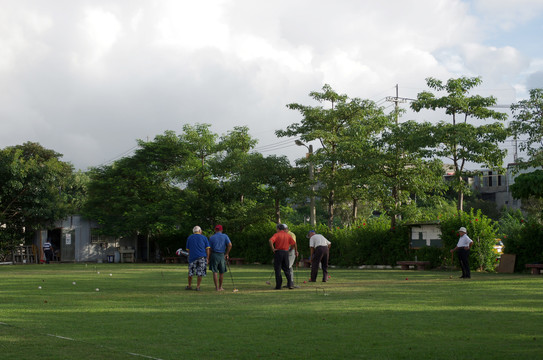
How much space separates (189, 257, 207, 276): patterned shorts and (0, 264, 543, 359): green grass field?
968mm

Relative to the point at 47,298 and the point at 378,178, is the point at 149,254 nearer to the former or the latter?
the point at 378,178

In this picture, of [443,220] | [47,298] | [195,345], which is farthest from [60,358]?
[443,220]

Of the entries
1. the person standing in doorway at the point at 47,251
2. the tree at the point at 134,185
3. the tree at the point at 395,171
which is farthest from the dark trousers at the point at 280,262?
the person standing in doorway at the point at 47,251

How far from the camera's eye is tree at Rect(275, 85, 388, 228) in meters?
38.4

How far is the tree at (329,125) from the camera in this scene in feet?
126

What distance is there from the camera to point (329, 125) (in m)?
39.8

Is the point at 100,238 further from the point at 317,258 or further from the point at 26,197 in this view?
Answer: the point at 317,258

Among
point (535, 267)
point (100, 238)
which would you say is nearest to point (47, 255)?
point (100, 238)

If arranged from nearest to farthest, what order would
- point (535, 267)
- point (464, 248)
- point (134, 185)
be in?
point (464, 248) < point (535, 267) < point (134, 185)

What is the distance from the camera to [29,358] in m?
7.80

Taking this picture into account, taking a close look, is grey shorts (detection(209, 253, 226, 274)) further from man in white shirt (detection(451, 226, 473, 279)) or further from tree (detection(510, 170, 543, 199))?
tree (detection(510, 170, 543, 199))

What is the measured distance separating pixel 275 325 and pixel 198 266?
7913 millimetres

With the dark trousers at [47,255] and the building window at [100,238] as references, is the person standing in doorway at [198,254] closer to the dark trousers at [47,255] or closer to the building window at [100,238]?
the dark trousers at [47,255]

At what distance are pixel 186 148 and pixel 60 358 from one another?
43.6m
